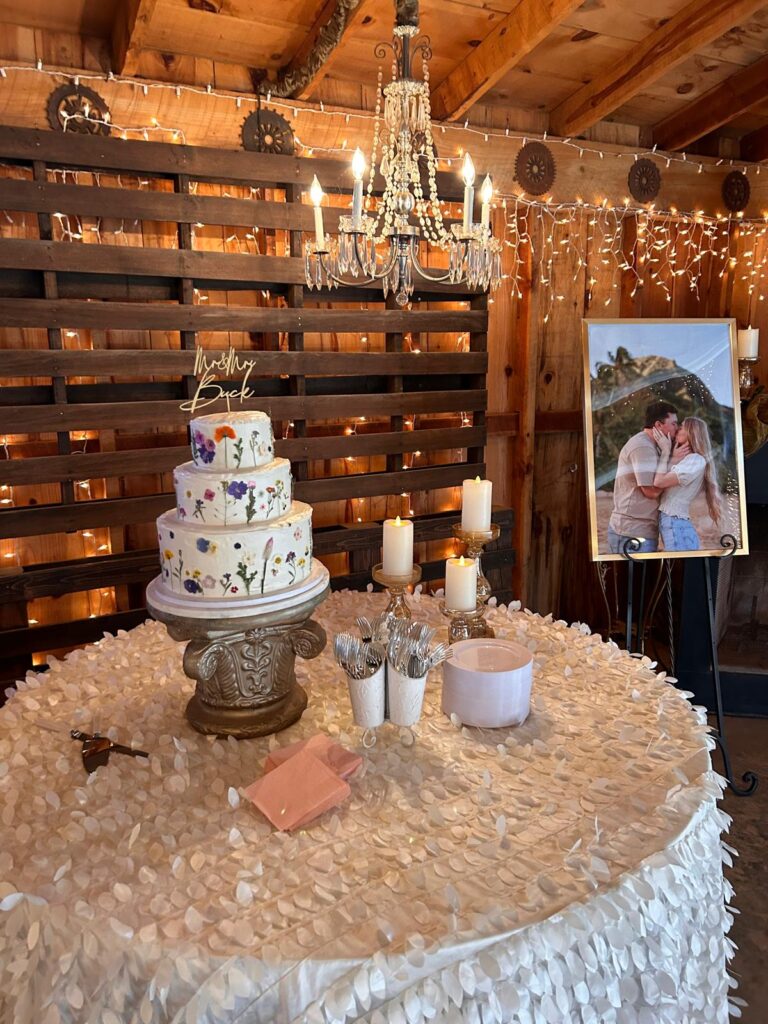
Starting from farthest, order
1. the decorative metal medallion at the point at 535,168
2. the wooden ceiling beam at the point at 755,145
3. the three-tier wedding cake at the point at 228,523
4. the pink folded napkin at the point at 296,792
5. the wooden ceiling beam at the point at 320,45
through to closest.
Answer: the wooden ceiling beam at the point at 755,145 → the decorative metal medallion at the point at 535,168 → the wooden ceiling beam at the point at 320,45 → the three-tier wedding cake at the point at 228,523 → the pink folded napkin at the point at 296,792

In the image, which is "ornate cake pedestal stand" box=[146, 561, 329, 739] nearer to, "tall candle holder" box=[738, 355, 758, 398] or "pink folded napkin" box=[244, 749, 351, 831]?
"pink folded napkin" box=[244, 749, 351, 831]

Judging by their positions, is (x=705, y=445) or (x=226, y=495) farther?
(x=705, y=445)

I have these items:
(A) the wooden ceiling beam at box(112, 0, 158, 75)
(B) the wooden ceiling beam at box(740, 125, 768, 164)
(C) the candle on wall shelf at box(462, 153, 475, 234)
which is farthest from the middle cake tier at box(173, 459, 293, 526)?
(B) the wooden ceiling beam at box(740, 125, 768, 164)

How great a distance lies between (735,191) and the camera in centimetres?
397

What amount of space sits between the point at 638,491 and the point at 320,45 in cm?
193

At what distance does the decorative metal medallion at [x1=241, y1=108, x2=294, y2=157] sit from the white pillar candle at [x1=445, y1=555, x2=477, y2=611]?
1938 millimetres

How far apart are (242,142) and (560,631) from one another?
218cm

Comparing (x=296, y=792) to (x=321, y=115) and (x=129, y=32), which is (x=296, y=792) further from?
(x=321, y=115)

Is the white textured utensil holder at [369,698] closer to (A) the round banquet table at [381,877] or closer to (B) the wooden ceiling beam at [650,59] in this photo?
(A) the round banquet table at [381,877]

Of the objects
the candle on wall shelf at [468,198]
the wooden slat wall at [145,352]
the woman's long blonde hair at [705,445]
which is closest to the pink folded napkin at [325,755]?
the candle on wall shelf at [468,198]

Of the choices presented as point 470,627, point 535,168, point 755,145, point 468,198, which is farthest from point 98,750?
point 755,145

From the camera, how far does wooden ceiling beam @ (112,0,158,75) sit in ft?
7.36

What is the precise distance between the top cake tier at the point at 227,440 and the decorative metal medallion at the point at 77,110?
167 centimetres

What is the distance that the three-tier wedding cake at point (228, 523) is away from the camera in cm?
149
